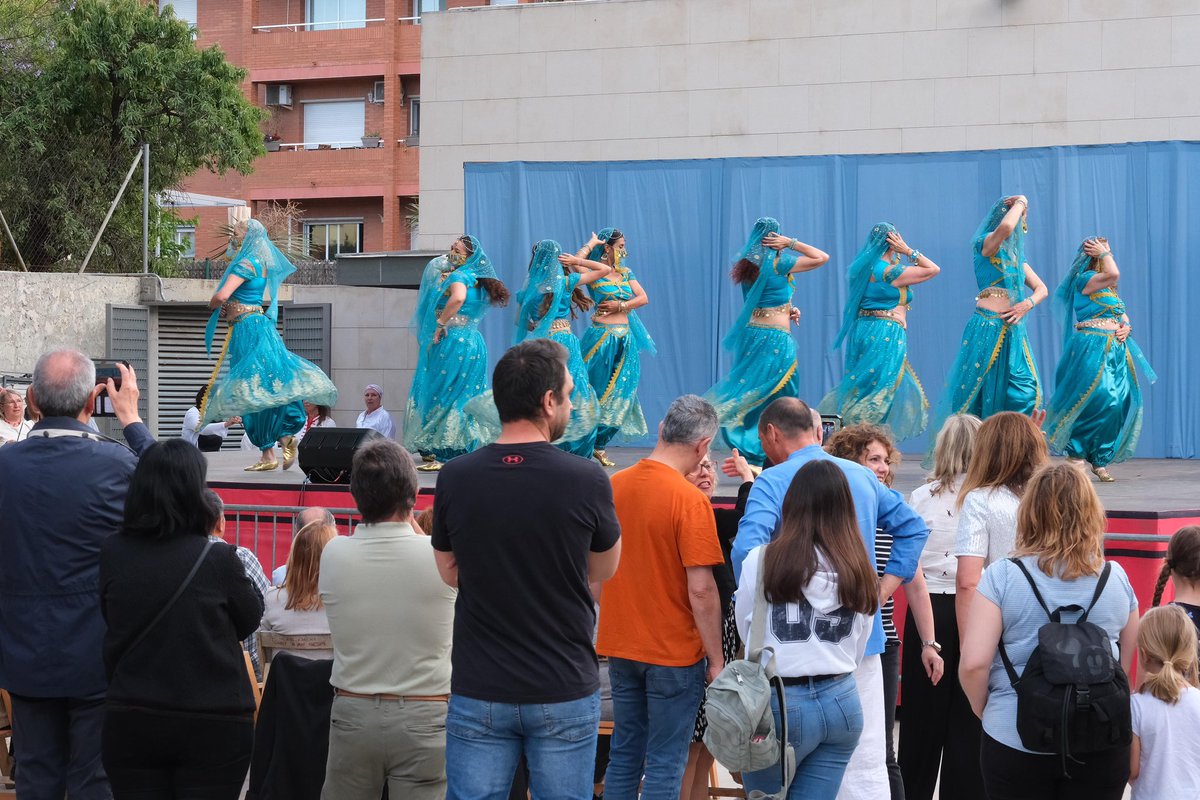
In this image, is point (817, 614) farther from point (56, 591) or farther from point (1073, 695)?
point (56, 591)

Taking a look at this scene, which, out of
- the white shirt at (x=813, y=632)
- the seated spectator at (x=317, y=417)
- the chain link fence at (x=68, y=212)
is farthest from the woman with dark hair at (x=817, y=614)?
the chain link fence at (x=68, y=212)

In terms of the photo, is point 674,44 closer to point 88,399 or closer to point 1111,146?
point 1111,146

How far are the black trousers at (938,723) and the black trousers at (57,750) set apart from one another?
207 cm

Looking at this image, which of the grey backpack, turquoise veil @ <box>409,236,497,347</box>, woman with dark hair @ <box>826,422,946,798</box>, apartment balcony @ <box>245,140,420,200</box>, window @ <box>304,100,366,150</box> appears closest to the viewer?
the grey backpack

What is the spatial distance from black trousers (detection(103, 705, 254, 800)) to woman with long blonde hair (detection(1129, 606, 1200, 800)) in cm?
181

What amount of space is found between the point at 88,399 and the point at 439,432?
4.93 metres

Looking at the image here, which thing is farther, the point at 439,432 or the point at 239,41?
the point at 239,41

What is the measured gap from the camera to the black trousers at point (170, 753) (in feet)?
8.74

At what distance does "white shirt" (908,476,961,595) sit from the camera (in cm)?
370

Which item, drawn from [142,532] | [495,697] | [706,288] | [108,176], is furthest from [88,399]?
[108,176]

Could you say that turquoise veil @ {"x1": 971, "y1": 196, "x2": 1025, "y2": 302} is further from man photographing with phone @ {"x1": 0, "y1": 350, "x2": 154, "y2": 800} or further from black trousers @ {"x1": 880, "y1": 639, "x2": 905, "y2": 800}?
man photographing with phone @ {"x1": 0, "y1": 350, "x2": 154, "y2": 800}

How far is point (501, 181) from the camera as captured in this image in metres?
10.7

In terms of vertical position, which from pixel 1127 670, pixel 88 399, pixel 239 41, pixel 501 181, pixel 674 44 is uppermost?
pixel 239 41

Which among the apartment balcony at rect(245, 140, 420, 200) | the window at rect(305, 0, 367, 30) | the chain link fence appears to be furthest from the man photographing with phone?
the window at rect(305, 0, 367, 30)
